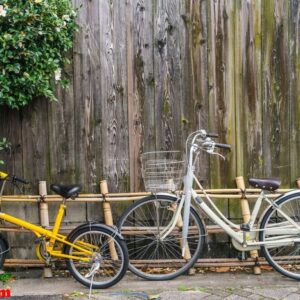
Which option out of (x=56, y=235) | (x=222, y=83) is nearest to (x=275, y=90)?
(x=222, y=83)

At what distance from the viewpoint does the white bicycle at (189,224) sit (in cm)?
526

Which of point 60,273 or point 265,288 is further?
point 60,273

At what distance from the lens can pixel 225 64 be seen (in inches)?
224

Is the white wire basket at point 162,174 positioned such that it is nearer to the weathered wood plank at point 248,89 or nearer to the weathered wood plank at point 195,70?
the weathered wood plank at point 195,70

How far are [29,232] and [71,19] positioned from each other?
2312mm

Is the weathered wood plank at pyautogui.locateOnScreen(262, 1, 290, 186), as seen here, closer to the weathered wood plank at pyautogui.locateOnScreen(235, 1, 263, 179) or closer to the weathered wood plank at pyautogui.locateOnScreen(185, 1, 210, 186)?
the weathered wood plank at pyautogui.locateOnScreen(235, 1, 263, 179)

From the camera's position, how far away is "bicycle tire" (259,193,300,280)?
208 inches

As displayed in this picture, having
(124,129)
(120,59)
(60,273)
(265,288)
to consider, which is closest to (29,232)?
(60,273)

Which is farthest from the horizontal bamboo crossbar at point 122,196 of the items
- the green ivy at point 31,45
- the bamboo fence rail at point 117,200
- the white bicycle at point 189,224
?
the green ivy at point 31,45

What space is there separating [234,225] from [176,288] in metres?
0.88

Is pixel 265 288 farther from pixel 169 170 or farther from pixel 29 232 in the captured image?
pixel 29 232

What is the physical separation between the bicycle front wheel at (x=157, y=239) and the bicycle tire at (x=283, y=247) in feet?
2.12

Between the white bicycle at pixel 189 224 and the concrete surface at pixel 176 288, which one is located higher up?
the white bicycle at pixel 189 224

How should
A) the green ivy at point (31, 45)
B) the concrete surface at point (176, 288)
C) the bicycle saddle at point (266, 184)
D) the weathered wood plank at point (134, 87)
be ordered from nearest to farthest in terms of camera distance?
the green ivy at point (31, 45) < the concrete surface at point (176, 288) < the bicycle saddle at point (266, 184) < the weathered wood plank at point (134, 87)
